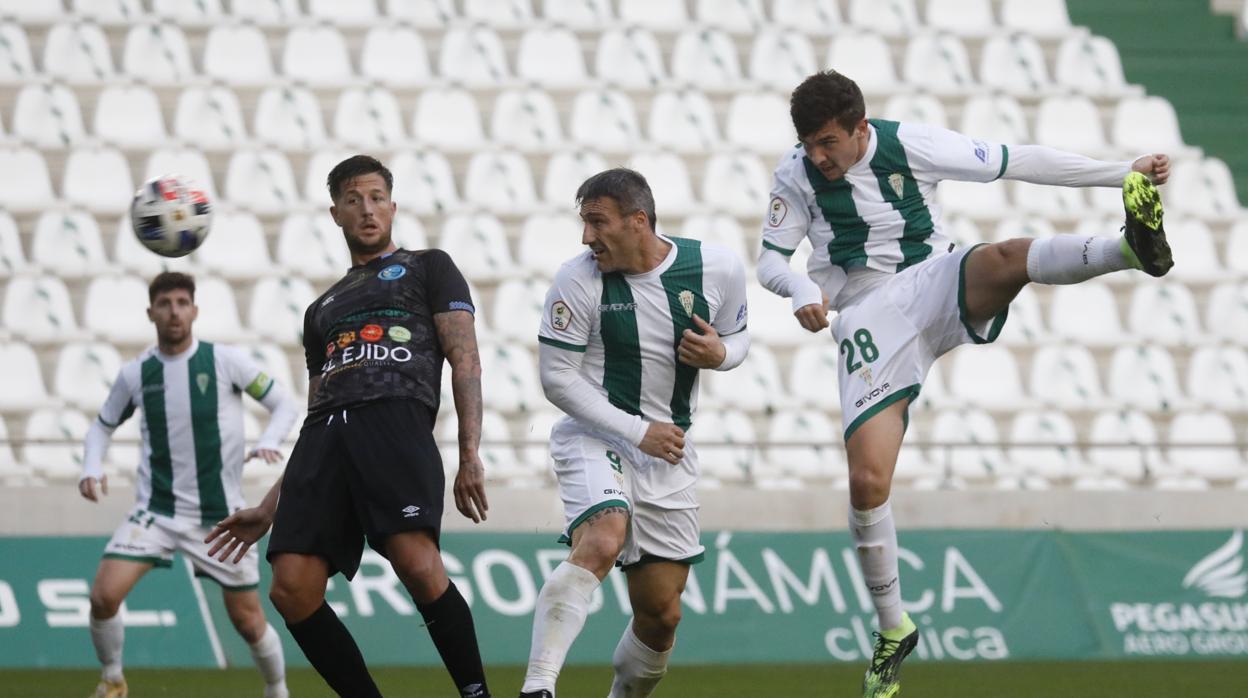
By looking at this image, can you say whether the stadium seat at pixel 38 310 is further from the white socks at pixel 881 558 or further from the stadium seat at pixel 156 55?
the white socks at pixel 881 558

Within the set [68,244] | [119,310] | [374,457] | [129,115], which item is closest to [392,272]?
[374,457]

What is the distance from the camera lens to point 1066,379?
1536 cm

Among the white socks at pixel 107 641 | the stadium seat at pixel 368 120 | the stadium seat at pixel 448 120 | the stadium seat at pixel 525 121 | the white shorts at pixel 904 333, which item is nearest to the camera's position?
the white shorts at pixel 904 333

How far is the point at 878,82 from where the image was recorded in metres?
17.6

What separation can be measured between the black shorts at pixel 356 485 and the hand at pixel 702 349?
1.03 metres

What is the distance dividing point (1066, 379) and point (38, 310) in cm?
912

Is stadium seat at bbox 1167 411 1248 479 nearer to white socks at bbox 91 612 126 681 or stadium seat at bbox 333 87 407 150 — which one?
stadium seat at bbox 333 87 407 150

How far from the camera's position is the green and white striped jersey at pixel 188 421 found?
9695 millimetres

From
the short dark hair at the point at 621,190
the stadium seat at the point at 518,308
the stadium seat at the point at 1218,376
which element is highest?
the short dark hair at the point at 621,190

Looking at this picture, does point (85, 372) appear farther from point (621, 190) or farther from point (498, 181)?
point (621, 190)

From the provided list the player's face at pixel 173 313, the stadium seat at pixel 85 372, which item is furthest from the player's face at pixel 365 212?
the stadium seat at pixel 85 372

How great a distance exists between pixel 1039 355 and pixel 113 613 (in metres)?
9.19

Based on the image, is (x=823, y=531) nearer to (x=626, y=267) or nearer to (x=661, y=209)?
(x=661, y=209)

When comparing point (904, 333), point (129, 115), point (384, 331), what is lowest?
point (904, 333)
